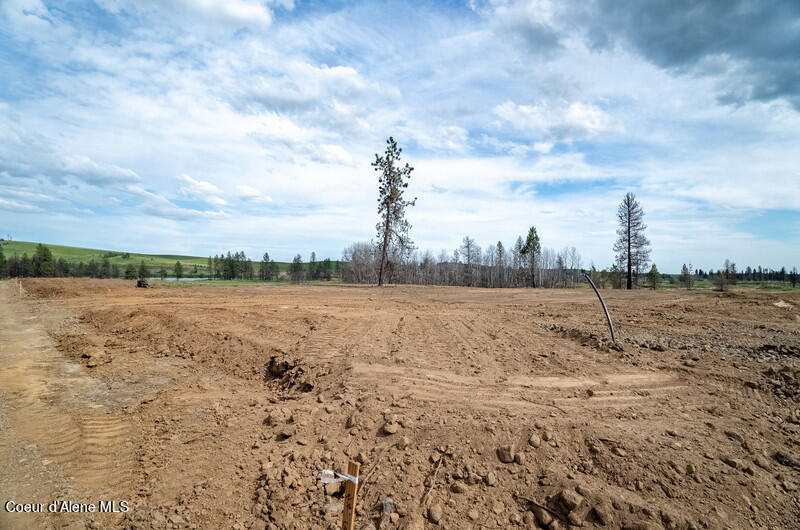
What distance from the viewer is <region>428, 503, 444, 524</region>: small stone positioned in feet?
10.7

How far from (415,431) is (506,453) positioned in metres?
1.11

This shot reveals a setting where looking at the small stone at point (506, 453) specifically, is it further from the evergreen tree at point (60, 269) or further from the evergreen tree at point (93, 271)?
the evergreen tree at point (93, 271)

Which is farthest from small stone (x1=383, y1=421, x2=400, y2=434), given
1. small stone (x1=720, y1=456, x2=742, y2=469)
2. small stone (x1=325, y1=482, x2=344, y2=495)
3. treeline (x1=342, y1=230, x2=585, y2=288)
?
treeline (x1=342, y1=230, x2=585, y2=288)

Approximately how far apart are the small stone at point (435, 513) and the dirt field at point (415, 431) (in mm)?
11

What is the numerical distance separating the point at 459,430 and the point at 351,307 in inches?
435

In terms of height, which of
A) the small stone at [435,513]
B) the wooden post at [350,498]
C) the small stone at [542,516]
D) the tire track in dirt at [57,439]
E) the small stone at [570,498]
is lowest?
the tire track in dirt at [57,439]

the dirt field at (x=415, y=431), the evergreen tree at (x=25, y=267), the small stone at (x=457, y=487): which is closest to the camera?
the dirt field at (x=415, y=431)

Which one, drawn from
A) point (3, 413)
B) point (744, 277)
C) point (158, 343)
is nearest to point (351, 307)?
point (158, 343)

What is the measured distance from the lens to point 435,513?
3.29 meters

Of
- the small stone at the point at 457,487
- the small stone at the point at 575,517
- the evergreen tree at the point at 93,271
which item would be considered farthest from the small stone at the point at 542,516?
the evergreen tree at the point at 93,271

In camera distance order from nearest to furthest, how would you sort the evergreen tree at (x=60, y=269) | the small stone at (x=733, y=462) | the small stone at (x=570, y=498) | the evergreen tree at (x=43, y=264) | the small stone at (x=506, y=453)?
1. the small stone at (x=570, y=498)
2. the small stone at (x=733, y=462)
3. the small stone at (x=506, y=453)
4. the evergreen tree at (x=43, y=264)
5. the evergreen tree at (x=60, y=269)

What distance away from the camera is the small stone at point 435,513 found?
10.7 feet

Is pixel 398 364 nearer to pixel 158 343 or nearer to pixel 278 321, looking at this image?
pixel 278 321

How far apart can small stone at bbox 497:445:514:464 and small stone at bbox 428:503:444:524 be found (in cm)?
91
